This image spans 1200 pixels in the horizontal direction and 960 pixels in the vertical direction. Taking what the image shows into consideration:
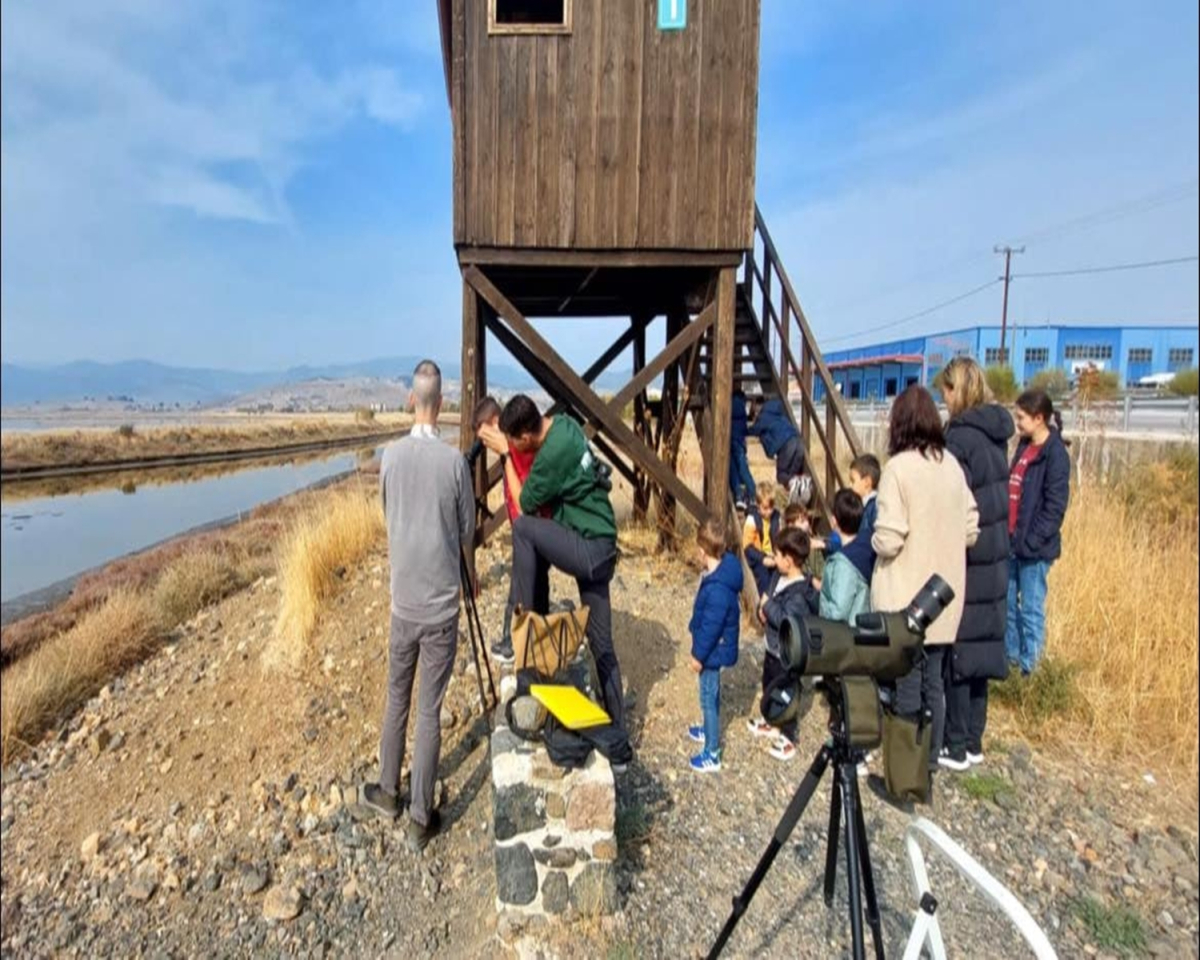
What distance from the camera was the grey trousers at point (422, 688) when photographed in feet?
12.3

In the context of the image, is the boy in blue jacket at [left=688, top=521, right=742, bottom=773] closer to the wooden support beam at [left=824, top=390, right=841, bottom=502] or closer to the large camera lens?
the large camera lens

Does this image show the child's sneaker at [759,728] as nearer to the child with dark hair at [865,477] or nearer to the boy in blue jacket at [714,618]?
the boy in blue jacket at [714,618]

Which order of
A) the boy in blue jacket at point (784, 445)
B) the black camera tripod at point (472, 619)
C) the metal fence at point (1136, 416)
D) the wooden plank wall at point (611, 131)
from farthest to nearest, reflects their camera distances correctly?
the metal fence at point (1136, 416), the boy in blue jacket at point (784, 445), the wooden plank wall at point (611, 131), the black camera tripod at point (472, 619)

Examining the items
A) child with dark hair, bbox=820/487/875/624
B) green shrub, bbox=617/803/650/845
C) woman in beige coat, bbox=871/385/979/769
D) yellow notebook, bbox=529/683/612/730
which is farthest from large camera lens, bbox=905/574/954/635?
green shrub, bbox=617/803/650/845

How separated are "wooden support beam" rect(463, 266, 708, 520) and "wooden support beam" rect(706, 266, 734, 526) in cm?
23

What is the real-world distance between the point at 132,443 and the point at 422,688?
51.3 metres

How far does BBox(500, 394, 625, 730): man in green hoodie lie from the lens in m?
3.68

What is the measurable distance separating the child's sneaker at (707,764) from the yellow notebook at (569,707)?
1.49m

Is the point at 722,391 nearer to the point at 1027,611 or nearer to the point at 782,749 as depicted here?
the point at 1027,611

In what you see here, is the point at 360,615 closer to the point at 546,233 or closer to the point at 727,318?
the point at 546,233

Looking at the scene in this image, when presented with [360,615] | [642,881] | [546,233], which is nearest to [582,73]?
[546,233]

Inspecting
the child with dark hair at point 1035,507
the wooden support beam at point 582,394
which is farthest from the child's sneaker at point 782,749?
the wooden support beam at point 582,394

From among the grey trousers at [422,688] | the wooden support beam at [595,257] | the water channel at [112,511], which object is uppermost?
the wooden support beam at [595,257]

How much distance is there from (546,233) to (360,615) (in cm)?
434
